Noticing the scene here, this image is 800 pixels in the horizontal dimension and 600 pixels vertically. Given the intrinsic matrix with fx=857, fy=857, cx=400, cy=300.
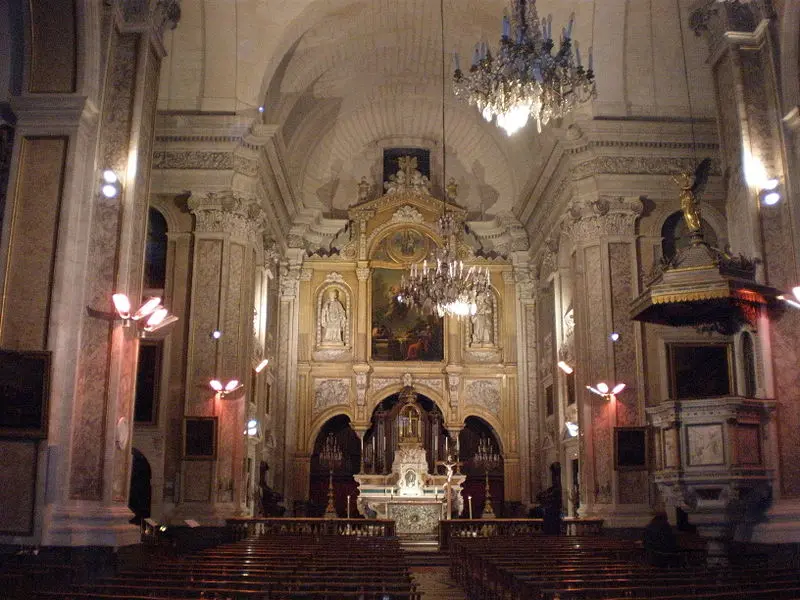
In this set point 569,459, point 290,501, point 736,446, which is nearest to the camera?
point 736,446

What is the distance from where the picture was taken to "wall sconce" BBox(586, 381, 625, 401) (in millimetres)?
17094

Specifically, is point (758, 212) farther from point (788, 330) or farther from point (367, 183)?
point (367, 183)

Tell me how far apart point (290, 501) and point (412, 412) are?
4034 millimetres

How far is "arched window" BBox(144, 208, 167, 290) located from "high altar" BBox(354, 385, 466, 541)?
Answer: 7.59 metres

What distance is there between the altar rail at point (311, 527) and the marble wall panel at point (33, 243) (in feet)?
24.2

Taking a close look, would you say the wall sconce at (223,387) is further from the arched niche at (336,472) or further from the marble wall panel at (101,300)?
the arched niche at (336,472)

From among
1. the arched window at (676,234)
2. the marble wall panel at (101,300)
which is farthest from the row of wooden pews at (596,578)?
the arched window at (676,234)

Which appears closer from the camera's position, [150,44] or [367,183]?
[150,44]

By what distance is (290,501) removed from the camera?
22.8m

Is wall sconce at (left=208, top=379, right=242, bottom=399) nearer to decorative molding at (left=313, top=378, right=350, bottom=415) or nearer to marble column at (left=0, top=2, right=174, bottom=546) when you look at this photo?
marble column at (left=0, top=2, right=174, bottom=546)

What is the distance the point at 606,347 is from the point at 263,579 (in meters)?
11.7

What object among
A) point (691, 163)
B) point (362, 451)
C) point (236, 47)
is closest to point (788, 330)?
point (691, 163)

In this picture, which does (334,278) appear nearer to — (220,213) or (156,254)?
(220,213)

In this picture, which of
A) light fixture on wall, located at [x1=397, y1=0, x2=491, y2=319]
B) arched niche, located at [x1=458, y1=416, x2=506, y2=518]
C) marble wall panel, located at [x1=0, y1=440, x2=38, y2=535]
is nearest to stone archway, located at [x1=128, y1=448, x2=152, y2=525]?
light fixture on wall, located at [x1=397, y1=0, x2=491, y2=319]
